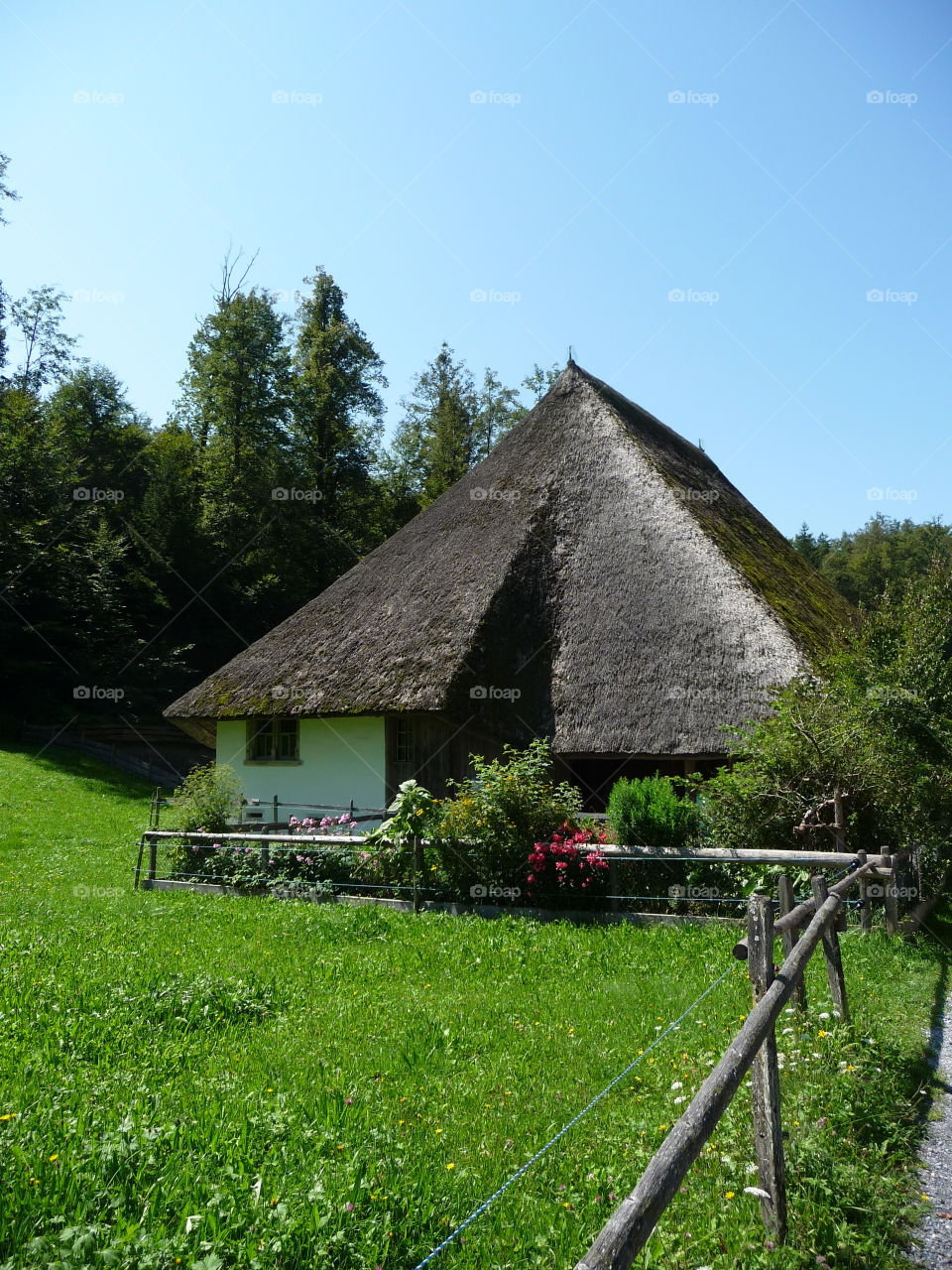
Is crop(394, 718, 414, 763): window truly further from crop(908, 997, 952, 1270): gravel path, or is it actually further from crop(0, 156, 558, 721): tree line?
crop(0, 156, 558, 721): tree line

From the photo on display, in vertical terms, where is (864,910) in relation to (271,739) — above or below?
below

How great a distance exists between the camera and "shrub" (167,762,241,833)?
12.5 meters

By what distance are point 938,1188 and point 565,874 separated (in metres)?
5.47

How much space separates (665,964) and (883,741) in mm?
4145

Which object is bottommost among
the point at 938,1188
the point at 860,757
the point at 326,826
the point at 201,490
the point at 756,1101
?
the point at 938,1188

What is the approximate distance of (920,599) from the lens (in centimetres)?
1096

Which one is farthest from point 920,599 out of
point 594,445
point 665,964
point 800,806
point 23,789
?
point 23,789

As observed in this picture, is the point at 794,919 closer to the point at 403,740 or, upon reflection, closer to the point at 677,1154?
the point at 677,1154

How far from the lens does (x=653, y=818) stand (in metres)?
9.42

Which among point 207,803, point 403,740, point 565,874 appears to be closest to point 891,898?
point 565,874

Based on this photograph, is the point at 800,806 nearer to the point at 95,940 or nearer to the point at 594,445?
the point at 95,940

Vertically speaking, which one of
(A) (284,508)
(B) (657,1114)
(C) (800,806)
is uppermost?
(A) (284,508)

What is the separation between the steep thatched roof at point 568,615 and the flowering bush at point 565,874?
3.39 m

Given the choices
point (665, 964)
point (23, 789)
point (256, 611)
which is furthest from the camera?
point (256, 611)
